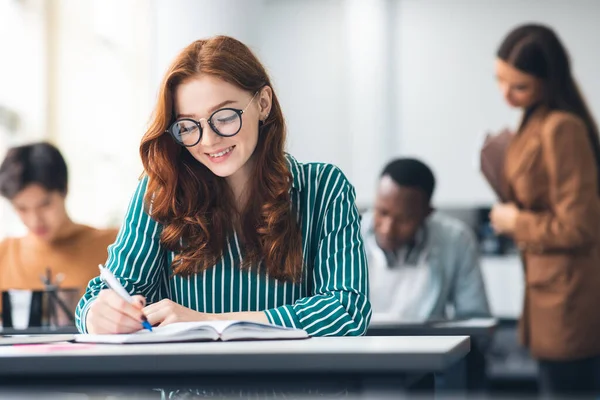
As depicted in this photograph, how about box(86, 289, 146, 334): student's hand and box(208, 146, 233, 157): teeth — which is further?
box(208, 146, 233, 157): teeth

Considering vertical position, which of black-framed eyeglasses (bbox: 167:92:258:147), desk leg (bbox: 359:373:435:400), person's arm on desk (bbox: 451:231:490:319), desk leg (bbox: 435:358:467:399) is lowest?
desk leg (bbox: 435:358:467:399)

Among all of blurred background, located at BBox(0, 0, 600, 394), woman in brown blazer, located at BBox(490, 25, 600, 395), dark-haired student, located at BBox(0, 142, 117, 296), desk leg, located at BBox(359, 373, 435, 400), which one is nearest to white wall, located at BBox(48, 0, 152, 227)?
blurred background, located at BBox(0, 0, 600, 394)

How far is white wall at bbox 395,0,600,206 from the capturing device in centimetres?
670

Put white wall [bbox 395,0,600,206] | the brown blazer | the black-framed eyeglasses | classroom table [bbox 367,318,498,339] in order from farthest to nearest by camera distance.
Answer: white wall [bbox 395,0,600,206] < the brown blazer < classroom table [bbox 367,318,498,339] < the black-framed eyeglasses

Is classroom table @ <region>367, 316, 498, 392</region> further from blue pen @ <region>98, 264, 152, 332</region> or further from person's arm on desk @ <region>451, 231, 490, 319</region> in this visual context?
person's arm on desk @ <region>451, 231, 490, 319</region>

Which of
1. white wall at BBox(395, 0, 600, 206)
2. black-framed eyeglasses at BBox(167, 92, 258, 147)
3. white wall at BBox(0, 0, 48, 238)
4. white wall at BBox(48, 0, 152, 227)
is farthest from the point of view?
white wall at BBox(395, 0, 600, 206)

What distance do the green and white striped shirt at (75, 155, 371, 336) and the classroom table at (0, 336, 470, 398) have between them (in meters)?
0.41

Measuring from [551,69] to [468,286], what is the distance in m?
0.82

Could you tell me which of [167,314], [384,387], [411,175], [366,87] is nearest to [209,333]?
[167,314]

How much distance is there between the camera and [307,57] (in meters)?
7.21

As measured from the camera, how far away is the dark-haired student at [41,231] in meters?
3.22

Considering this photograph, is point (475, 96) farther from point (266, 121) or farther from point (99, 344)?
point (99, 344)

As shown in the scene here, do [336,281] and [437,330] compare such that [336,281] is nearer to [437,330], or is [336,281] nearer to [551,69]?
[437,330]

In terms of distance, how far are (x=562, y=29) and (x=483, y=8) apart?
0.56 meters
